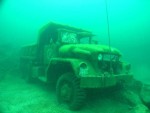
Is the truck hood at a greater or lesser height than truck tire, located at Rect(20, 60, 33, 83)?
greater

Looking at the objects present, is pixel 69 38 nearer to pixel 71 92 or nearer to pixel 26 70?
pixel 71 92

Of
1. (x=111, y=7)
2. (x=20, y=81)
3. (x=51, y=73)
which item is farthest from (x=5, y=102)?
(x=111, y=7)

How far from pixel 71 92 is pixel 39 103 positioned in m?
1.26

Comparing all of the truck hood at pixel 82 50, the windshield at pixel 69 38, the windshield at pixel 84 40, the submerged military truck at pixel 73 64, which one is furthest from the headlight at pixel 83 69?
the windshield at pixel 84 40

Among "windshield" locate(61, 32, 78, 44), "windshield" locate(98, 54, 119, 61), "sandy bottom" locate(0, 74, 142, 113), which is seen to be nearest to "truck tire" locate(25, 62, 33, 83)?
"sandy bottom" locate(0, 74, 142, 113)

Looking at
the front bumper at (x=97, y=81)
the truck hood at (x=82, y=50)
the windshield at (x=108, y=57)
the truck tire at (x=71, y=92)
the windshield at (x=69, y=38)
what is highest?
the windshield at (x=69, y=38)

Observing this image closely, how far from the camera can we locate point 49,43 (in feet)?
28.5

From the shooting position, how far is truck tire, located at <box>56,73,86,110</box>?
5930mm

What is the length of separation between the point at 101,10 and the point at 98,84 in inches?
2413

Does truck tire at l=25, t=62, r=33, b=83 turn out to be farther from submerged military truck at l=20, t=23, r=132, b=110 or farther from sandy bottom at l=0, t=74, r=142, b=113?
sandy bottom at l=0, t=74, r=142, b=113

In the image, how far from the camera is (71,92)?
615cm

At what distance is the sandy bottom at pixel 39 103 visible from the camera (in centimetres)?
613

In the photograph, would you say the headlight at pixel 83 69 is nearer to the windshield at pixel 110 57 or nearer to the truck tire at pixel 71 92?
the truck tire at pixel 71 92

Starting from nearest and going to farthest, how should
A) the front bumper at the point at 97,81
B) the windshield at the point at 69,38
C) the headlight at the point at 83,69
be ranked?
the front bumper at the point at 97,81 < the headlight at the point at 83,69 < the windshield at the point at 69,38
